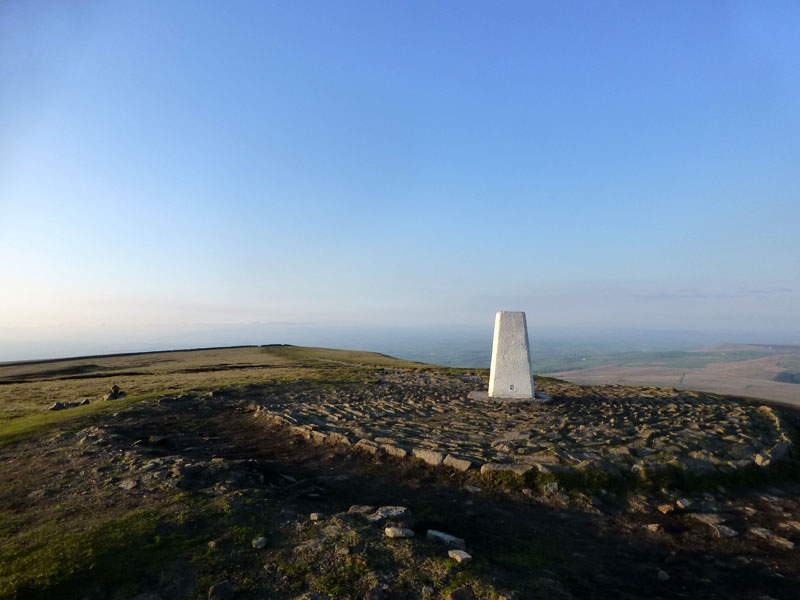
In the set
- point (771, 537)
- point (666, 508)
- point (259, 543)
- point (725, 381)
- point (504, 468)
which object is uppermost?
point (259, 543)

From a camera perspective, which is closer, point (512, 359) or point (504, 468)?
point (504, 468)

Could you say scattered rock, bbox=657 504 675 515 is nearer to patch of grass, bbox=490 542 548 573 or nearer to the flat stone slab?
the flat stone slab

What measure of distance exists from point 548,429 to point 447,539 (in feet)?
29.4

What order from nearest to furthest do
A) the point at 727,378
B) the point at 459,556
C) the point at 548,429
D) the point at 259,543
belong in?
the point at 459,556
the point at 259,543
the point at 548,429
the point at 727,378

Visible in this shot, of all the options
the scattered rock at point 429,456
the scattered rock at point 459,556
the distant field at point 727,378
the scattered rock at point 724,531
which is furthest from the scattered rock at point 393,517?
the distant field at point 727,378

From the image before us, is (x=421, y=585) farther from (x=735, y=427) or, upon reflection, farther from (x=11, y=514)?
(x=735, y=427)

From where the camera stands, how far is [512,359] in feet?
70.5

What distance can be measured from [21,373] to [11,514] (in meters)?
48.0

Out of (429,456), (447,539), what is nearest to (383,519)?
(447,539)

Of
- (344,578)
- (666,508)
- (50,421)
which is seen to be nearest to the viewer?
(344,578)

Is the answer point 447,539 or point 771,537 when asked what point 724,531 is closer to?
point 771,537

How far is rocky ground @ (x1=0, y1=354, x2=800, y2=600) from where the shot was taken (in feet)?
18.7

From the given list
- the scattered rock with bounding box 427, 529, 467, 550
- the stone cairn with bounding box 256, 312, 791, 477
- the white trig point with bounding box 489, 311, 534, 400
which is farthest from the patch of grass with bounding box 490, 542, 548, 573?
the white trig point with bounding box 489, 311, 534, 400

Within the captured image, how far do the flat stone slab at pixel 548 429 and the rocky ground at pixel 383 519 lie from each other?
15 centimetres
